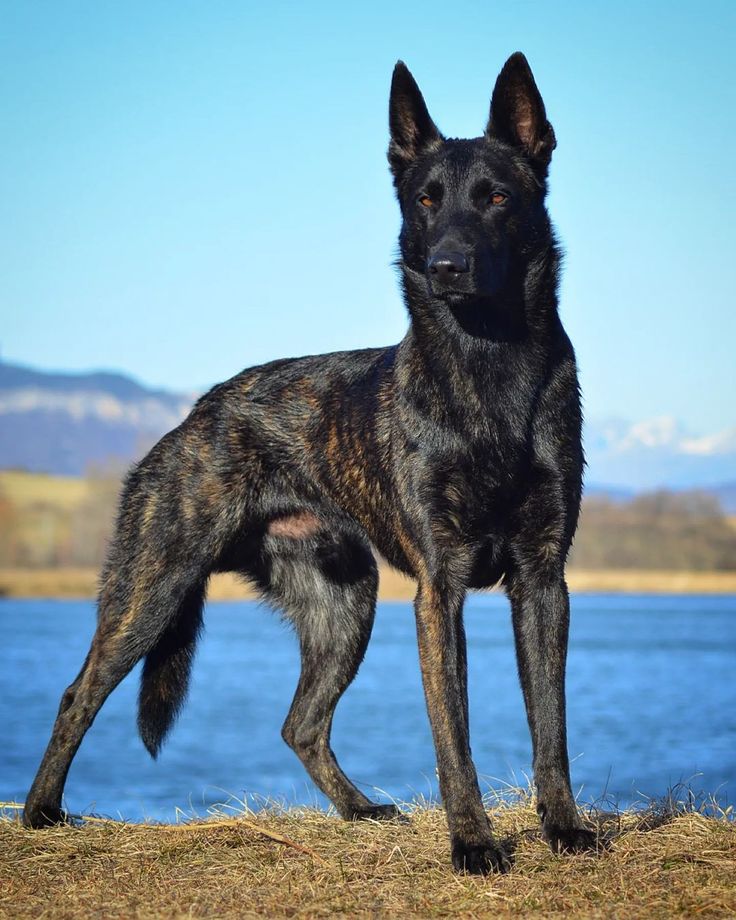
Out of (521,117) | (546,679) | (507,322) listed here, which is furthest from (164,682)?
(521,117)

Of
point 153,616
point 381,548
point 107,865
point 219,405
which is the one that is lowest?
point 107,865

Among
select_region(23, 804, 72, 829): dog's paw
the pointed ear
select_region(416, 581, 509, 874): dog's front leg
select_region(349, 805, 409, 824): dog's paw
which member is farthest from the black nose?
select_region(23, 804, 72, 829): dog's paw

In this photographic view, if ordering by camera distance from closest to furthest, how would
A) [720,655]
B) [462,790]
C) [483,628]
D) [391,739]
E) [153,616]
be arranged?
[462,790] → [153,616] → [391,739] → [720,655] → [483,628]

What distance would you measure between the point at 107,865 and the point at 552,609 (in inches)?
75.3

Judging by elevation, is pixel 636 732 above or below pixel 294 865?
below

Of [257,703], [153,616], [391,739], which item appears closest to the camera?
[153,616]

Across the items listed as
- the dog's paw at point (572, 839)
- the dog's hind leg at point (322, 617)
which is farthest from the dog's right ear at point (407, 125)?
the dog's paw at point (572, 839)

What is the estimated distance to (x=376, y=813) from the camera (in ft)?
18.5

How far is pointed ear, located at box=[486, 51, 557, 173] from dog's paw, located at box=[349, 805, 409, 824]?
114 inches

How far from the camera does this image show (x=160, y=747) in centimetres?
602

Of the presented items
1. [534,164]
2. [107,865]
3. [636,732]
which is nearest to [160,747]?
[107,865]

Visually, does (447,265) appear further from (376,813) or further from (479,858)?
(376,813)

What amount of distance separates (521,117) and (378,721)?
38.6m

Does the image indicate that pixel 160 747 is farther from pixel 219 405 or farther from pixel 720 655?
pixel 720 655
